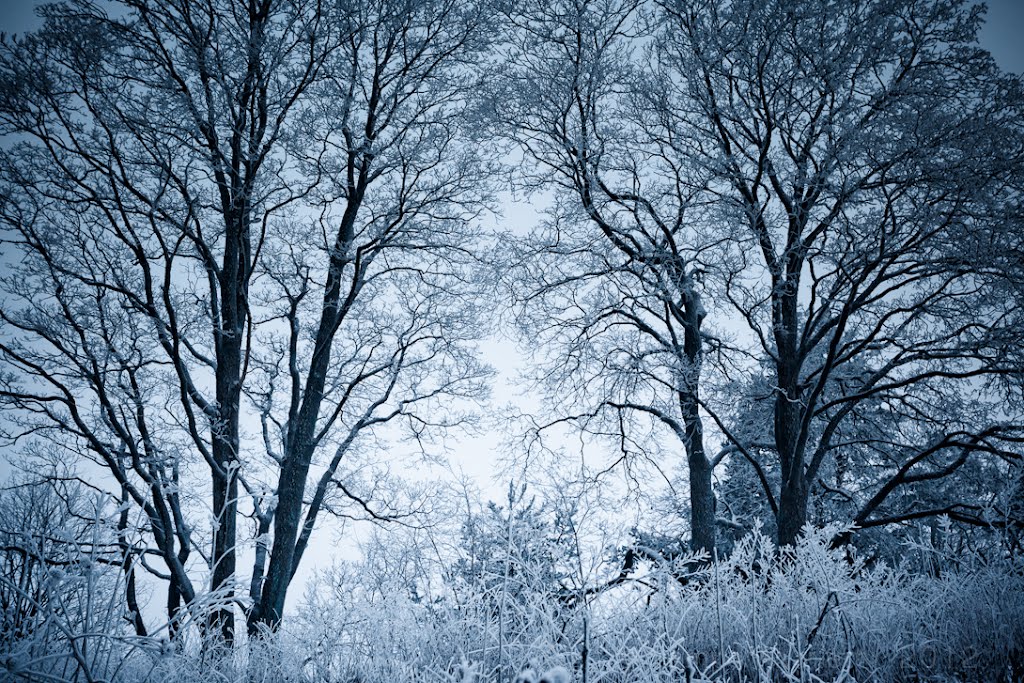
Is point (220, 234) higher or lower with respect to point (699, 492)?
higher

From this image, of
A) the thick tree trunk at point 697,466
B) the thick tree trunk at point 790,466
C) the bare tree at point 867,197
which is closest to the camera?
the bare tree at point 867,197

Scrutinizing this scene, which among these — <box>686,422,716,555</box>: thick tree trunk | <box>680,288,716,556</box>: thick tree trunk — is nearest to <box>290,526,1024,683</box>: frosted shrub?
<box>680,288,716,556</box>: thick tree trunk

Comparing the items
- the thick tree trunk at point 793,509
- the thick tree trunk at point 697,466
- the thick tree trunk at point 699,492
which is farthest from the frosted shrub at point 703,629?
the thick tree trunk at point 699,492

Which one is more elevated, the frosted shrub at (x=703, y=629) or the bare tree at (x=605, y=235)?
the bare tree at (x=605, y=235)

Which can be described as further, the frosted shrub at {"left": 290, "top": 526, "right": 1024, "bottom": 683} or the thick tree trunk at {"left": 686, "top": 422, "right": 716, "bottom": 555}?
the thick tree trunk at {"left": 686, "top": 422, "right": 716, "bottom": 555}

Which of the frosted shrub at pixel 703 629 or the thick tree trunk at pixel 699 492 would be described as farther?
the thick tree trunk at pixel 699 492

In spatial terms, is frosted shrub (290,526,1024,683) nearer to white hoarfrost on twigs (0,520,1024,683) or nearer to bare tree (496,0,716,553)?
white hoarfrost on twigs (0,520,1024,683)

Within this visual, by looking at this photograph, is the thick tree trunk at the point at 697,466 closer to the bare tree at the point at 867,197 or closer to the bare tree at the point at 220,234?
the bare tree at the point at 867,197

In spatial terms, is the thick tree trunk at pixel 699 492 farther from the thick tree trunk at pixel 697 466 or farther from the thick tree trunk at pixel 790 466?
the thick tree trunk at pixel 790 466

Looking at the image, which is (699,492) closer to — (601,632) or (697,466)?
(697,466)

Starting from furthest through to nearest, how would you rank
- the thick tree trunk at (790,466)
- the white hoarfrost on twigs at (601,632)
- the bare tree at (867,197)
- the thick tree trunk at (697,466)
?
the thick tree trunk at (697,466) → the thick tree trunk at (790,466) → the bare tree at (867,197) → the white hoarfrost on twigs at (601,632)

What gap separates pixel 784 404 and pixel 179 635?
27.7 feet

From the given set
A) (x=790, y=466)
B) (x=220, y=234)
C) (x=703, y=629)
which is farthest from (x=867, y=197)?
(x=220, y=234)

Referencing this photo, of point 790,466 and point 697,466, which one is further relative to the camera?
point 697,466
